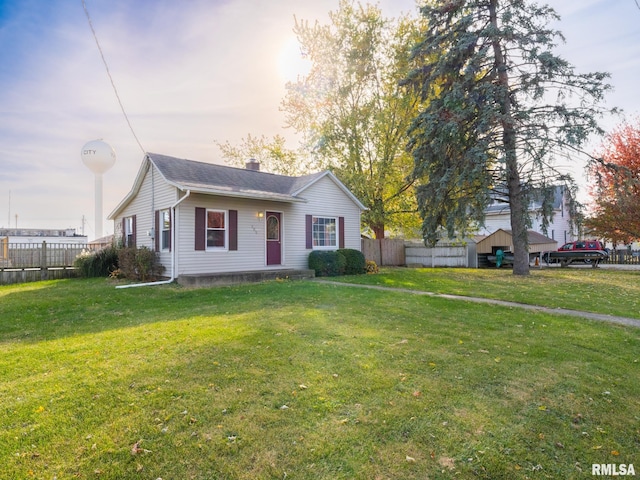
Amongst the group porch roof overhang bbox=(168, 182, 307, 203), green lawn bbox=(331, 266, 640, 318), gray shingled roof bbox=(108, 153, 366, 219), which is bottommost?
green lawn bbox=(331, 266, 640, 318)

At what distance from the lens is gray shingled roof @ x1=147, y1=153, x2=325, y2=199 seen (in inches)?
487

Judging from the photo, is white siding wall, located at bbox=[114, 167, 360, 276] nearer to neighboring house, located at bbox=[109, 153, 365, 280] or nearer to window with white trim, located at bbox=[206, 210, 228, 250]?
neighboring house, located at bbox=[109, 153, 365, 280]

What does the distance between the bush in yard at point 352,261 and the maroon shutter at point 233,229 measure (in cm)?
468

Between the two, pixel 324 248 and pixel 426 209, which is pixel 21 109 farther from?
pixel 426 209

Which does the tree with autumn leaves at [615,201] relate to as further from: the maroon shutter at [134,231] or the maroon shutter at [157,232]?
the maroon shutter at [134,231]

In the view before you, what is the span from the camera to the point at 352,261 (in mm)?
15586

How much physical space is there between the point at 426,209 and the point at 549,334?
1081 cm

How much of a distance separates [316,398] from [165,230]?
10977 millimetres

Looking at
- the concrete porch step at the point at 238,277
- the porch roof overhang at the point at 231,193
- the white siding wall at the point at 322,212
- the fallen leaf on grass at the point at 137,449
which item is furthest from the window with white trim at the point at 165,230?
the fallen leaf on grass at the point at 137,449

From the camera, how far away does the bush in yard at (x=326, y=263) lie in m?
14.8

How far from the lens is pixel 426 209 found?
52.2ft

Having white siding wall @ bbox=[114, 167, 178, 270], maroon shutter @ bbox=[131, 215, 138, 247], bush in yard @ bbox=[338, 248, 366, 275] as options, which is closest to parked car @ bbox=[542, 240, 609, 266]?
bush in yard @ bbox=[338, 248, 366, 275]

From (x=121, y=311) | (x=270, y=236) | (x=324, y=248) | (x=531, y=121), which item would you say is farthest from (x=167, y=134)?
(x=531, y=121)

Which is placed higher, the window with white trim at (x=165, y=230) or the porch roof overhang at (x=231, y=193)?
the porch roof overhang at (x=231, y=193)
